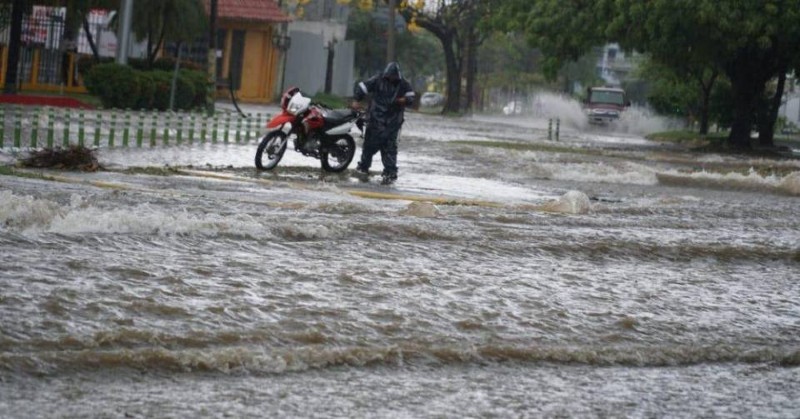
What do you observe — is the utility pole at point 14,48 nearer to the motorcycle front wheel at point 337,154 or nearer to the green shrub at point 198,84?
the green shrub at point 198,84

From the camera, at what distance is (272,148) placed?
18.9 meters

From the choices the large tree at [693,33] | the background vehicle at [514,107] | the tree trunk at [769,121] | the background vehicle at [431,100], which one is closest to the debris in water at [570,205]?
the large tree at [693,33]

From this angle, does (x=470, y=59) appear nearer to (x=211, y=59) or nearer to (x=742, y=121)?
(x=742, y=121)

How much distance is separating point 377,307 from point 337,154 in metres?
11.3

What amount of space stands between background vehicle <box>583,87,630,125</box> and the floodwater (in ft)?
148

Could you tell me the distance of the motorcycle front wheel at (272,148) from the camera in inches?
738

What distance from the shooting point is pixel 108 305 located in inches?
295

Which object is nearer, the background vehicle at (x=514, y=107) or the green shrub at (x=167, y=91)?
the green shrub at (x=167, y=91)

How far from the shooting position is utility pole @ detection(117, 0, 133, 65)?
33.3 meters

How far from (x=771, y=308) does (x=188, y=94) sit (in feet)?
92.4

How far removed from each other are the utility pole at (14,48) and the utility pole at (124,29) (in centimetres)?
235

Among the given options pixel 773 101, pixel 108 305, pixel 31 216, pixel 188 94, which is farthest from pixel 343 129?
pixel 773 101

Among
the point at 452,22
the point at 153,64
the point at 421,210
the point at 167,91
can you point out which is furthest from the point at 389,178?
the point at 452,22

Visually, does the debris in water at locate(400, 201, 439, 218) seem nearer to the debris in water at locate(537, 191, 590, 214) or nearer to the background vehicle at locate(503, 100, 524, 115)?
the debris in water at locate(537, 191, 590, 214)
